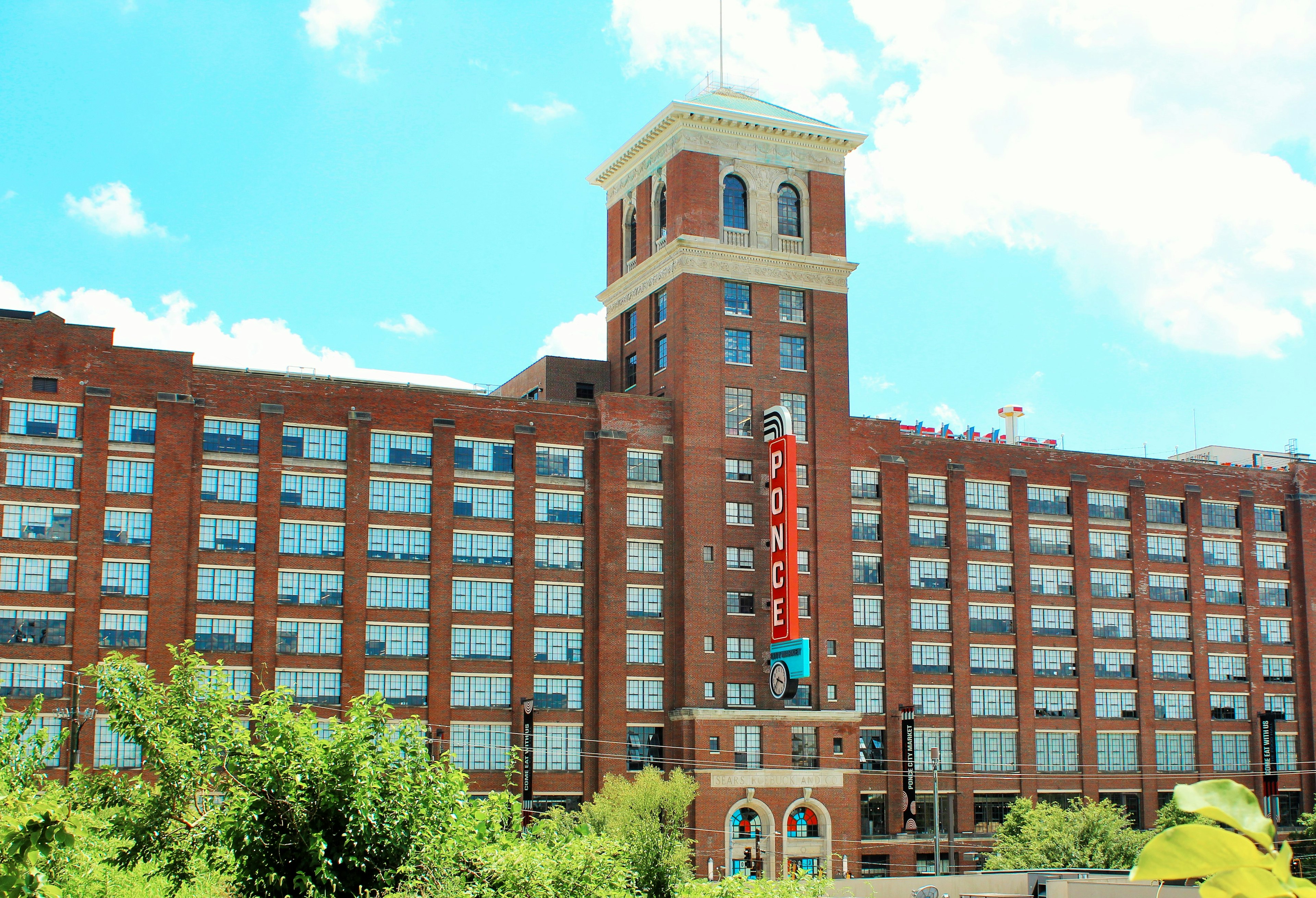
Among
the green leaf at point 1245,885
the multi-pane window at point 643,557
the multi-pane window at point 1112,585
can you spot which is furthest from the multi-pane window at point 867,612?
the green leaf at point 1245,885

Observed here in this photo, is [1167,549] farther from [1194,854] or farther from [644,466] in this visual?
[1194,854]

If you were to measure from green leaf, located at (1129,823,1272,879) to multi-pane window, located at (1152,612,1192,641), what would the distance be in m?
101

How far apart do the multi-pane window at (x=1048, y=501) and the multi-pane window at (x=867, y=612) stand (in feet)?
48.5

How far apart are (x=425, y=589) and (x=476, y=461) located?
8164mm

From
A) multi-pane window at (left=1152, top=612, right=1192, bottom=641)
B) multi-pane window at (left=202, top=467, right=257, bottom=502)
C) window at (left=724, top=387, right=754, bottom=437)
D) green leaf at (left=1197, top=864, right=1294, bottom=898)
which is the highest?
window at (left=724, top=387, right=754, bottom=437)

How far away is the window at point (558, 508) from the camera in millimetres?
82562

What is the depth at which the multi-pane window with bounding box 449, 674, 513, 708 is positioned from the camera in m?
78.9

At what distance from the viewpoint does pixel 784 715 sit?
3194 inches

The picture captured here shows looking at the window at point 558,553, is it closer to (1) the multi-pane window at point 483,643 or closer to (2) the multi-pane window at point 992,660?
(1) the multi-pane window at point 483,643

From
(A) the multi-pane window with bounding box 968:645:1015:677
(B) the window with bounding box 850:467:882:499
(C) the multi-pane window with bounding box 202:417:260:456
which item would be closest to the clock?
(B) the window with bounding box 850:467:882:499

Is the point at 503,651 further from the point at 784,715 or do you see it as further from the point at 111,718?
the point at 111,718

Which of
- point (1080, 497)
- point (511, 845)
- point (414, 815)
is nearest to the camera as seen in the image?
point (414, 815)

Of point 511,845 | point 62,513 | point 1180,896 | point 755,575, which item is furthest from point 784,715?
point 511,845

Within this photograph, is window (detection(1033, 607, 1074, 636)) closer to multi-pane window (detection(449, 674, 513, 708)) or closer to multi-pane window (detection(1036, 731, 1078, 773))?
multi-pane window (detection(1036, 731, 1078, 773))
